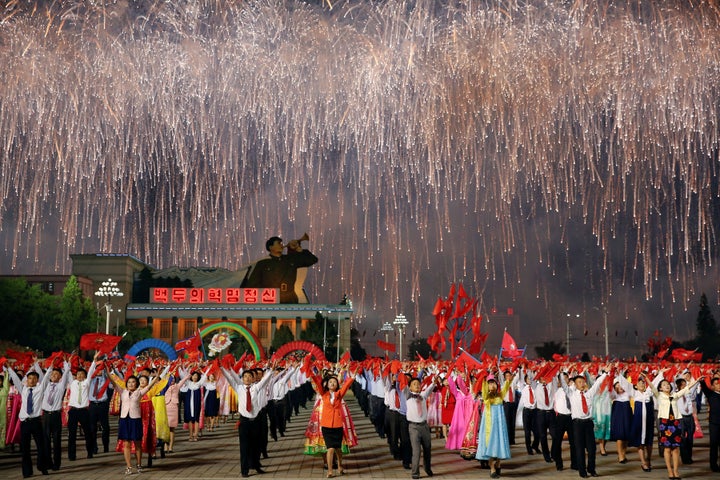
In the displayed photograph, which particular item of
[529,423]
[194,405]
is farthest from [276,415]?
[529,423]

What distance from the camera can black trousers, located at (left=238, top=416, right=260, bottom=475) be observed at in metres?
12.5

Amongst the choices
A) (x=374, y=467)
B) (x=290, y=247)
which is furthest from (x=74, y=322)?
(x=374, y=467)

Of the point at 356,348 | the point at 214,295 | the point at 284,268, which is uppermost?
the point at 284,268

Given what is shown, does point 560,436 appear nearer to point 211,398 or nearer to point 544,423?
point 544,423

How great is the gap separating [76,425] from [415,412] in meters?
6.80

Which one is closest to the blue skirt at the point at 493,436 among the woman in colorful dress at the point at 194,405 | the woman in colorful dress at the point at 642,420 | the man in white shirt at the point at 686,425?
the woman in colorful dress at the point at 642,420

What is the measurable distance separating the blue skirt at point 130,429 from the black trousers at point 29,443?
1246 millimetres

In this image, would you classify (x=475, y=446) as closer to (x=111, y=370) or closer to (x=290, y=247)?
(x=111, y=370)

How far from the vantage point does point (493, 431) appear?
1252 cm

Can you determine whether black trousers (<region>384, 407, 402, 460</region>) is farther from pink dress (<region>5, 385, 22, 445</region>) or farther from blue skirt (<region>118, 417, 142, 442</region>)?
pink dress (<region>5, 385, 22, 445</region>)

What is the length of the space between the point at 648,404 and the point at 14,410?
41.0 ft

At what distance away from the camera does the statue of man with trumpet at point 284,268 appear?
96.1 m

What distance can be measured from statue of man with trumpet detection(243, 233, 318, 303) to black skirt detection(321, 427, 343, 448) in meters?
83.8

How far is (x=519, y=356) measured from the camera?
72.4 ft
